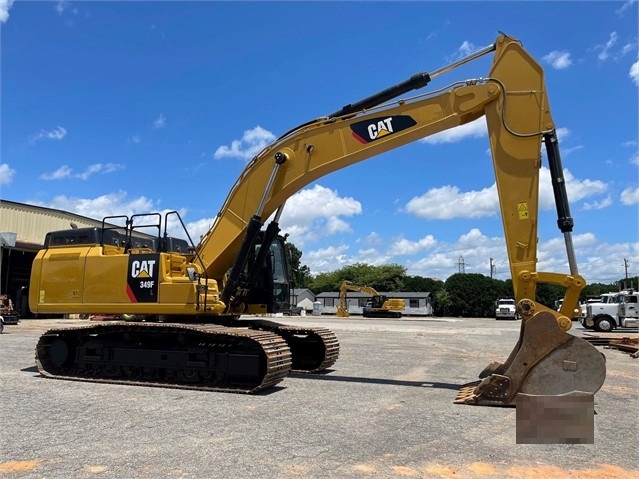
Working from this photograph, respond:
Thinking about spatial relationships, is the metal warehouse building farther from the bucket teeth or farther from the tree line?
the bucket teeth

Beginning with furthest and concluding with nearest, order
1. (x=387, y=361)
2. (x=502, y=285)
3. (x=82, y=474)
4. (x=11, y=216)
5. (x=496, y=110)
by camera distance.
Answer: (x=502, y=285)
(x=11, y=216)
(x=387, y=361)
(x=496, y=110)
(x=82, y=474)

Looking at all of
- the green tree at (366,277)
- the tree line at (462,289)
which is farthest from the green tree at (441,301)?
the green tree at (366,277)

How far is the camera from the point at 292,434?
6.24 m

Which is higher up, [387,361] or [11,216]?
[11,216]

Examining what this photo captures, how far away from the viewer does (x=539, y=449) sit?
226 inches

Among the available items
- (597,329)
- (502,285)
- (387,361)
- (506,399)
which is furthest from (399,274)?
(506,399)

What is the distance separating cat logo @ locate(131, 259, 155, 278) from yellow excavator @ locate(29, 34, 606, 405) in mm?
22

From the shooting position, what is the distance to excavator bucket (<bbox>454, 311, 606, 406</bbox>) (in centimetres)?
709

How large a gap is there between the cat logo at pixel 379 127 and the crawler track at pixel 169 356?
3.93 metres

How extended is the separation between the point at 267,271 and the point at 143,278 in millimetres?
2395

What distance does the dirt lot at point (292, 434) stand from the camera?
16.6 ft

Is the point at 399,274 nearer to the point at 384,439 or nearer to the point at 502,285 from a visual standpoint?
the point at 502,285

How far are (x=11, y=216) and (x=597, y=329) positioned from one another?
3664 cm

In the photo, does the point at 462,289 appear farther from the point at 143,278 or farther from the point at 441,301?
the point at 143,278
